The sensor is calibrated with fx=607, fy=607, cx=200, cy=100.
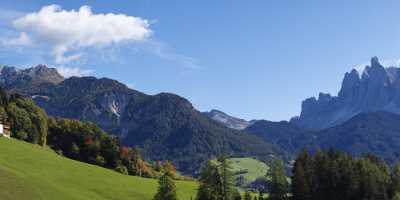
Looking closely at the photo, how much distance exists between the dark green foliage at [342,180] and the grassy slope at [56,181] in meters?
22.5

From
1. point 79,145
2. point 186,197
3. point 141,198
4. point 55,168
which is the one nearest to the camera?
point 141,198

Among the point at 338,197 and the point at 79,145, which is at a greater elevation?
the point at 79,145

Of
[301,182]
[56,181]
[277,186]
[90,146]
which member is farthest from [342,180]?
[90,146]

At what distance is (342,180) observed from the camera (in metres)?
120

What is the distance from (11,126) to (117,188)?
47704 millimetres

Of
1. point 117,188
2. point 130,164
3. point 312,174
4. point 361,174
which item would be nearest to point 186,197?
point 117,188

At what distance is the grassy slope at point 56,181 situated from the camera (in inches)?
3113

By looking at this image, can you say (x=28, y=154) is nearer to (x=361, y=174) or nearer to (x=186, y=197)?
(x=186, y=197)

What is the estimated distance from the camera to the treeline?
477ft

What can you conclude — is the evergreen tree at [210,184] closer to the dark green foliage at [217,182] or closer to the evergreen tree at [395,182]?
the dark green foliage at [217,182]

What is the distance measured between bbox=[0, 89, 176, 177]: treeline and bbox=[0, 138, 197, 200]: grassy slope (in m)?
23.3

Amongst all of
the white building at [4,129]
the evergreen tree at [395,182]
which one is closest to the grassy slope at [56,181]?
the white building at [4,129]

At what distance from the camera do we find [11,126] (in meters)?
141

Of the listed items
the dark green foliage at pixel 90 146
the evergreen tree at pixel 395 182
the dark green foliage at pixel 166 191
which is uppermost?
the dark green foliage at pixel 90 146
